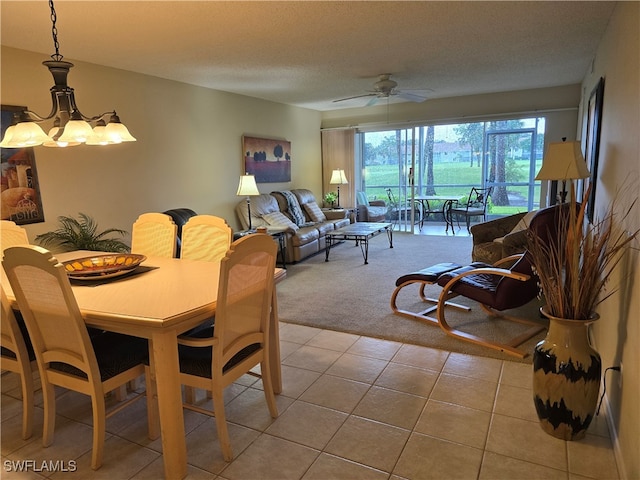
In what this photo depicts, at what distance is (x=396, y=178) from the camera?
830 centimetres

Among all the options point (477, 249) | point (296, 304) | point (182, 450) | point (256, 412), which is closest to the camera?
point (182, 450)

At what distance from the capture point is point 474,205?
825 cm

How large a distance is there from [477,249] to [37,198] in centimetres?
422

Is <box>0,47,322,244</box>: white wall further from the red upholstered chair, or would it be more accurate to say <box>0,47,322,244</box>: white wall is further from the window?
the red upholstered chair

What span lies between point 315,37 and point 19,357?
3.00m

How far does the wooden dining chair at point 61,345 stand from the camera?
1.69 metres

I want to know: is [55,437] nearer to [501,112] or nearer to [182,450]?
[182,450]

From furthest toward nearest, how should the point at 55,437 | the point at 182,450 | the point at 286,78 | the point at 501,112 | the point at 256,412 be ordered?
the point at 501,112
the point at 286,78
the point at 256,412
the point at 55,437
the point at 182,450

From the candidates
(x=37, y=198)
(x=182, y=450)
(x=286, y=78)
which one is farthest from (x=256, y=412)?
(x=286, y=78)

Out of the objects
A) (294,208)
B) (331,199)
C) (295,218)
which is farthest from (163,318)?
(331,199)

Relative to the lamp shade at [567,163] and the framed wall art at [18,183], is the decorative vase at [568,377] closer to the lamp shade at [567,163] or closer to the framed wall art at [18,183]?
the lamp shade at [567,163]

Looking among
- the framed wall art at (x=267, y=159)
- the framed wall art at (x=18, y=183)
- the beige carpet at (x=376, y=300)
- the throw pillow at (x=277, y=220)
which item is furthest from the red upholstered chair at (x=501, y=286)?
the framed wall art at (x=267, y=159)

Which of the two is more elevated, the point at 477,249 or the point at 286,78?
the point at 286,78

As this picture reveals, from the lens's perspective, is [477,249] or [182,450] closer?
[182,450]
